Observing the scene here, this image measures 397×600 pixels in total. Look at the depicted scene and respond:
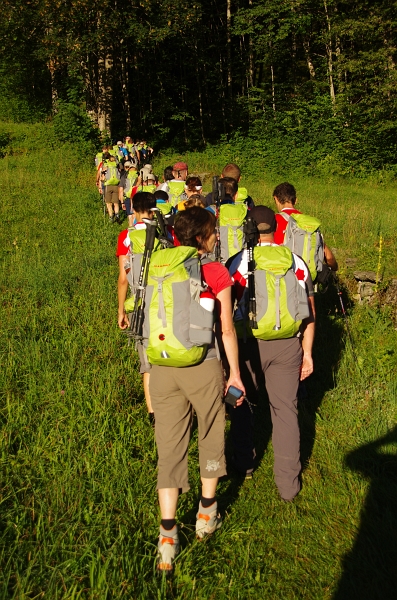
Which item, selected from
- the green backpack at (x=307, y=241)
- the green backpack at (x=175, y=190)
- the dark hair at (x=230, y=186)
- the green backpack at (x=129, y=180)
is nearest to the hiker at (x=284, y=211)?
the green backpack at (x=307, y=241)

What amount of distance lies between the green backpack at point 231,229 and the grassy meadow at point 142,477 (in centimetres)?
163

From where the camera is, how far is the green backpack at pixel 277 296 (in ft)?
13.6

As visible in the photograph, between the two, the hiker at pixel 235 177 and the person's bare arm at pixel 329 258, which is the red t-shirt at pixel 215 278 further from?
the hiker at pixel 235 177

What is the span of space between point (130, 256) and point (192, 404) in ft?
6.31

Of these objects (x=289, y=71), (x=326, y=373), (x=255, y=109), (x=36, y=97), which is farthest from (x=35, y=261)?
(x=36, y=97)

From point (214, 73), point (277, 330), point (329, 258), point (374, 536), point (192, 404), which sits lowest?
point (374, 536)

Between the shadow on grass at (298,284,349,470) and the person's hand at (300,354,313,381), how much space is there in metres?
0.81

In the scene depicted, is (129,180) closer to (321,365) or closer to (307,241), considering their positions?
(321,365)

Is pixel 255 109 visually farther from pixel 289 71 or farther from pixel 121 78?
pixel 121 78

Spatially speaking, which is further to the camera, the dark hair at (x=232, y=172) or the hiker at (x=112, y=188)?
the hiker at (x=112, y=188)

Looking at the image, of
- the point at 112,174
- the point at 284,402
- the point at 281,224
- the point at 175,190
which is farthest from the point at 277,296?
the point at 112,174

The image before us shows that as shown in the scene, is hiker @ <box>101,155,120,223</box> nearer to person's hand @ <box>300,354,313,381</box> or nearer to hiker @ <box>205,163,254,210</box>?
hiker @ <box>205,163,254,210</box>

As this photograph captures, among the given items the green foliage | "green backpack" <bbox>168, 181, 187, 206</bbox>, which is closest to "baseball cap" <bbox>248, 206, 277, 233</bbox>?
"green backpack" <bbox>168, 181, 187, 206</bbox>

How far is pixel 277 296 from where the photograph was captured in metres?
4.14
